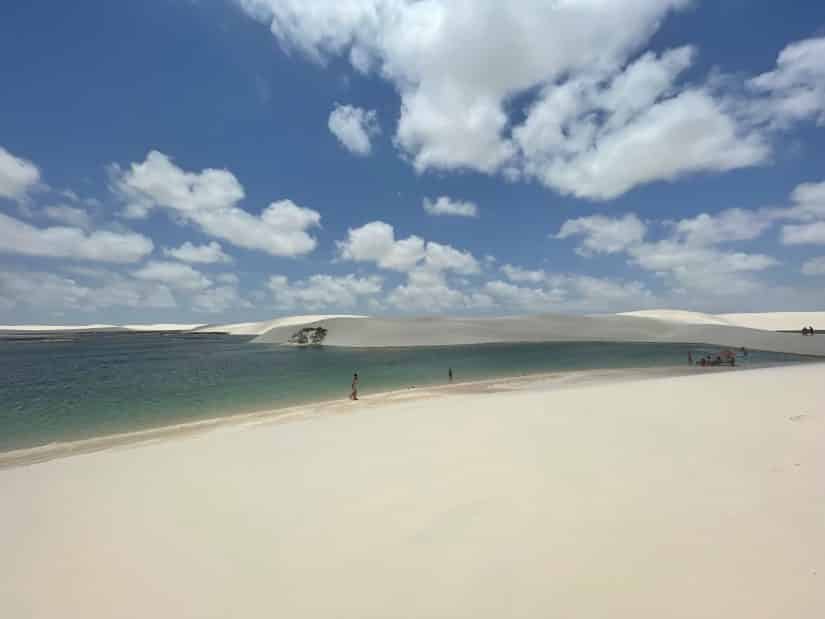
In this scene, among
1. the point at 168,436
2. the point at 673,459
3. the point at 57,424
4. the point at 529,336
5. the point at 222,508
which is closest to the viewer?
the point at 222,508

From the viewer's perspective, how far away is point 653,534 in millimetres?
4348

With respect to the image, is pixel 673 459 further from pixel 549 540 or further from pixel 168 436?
pixel 168 436

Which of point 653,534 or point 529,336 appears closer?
point 653,534

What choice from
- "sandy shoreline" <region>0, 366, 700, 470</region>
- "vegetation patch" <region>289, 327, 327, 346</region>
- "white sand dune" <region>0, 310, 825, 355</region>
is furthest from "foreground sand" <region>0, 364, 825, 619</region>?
"vegetation patch" <region>289, 327, 327, 346</region>

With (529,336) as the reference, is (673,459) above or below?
below

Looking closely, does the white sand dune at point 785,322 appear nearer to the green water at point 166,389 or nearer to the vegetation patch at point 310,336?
the green water at point 166,389

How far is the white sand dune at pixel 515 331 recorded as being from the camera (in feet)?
238

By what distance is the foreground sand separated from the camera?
3.59 meters

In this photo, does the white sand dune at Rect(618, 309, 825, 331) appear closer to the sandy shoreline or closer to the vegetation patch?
the vegetation patch

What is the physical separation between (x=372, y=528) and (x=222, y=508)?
2.57 m

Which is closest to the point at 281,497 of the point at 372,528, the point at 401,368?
the point at 372,528

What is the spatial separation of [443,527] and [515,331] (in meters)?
85.4

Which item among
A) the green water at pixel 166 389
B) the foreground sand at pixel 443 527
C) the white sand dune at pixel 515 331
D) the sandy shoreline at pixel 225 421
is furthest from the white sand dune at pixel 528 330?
the foreground sand at pixel 443 527

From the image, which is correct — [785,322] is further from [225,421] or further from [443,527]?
[443,527]
